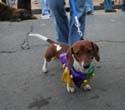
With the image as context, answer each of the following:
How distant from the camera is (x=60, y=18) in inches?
201

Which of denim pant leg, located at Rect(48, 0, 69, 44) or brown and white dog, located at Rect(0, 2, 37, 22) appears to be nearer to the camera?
denim pant leg, located at Rect(48, 0, 69, 44)

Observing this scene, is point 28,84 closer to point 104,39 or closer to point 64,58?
Result: point 64,58

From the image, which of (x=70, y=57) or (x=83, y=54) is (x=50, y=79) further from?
(x=83, y=54)

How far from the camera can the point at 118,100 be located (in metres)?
3.85

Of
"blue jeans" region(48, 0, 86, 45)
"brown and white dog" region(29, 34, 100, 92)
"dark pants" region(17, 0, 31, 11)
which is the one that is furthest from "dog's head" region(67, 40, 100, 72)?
"dark pants" region(17, 0, 31, 11)

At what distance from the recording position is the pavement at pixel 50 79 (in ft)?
12.7

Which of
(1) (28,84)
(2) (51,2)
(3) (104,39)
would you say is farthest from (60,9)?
(3) (104,39)

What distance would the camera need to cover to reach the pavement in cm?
386

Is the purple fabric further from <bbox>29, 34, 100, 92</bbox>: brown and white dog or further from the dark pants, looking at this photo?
the dark pants

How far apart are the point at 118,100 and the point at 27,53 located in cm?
237

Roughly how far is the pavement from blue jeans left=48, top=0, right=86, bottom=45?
37 centimetres

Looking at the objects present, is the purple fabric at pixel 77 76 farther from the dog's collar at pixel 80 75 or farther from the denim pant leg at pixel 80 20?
the denim pant leg at pixel 80 20

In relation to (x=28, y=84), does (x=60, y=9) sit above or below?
above

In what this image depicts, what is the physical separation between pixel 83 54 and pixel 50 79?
101 cm
